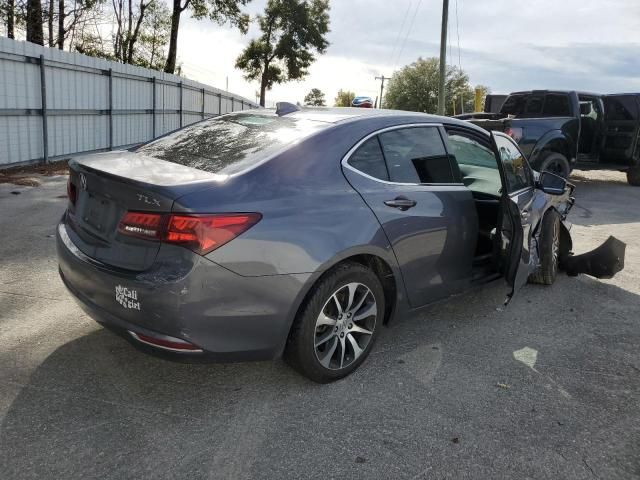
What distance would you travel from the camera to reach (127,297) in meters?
2.71

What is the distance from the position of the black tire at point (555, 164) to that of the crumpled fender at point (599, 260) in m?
4.74

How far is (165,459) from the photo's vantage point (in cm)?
250

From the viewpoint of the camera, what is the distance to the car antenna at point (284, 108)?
3754mm

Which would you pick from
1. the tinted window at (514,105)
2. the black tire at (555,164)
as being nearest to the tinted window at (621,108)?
the tinted window at (514,105)

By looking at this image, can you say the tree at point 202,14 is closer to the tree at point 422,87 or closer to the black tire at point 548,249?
the black tire at point 548,249

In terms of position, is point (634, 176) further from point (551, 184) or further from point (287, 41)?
point (287, 41)

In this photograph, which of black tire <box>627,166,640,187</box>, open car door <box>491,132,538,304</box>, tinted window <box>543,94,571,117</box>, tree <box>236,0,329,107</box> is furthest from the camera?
tree <box>236,0,329,107</box>

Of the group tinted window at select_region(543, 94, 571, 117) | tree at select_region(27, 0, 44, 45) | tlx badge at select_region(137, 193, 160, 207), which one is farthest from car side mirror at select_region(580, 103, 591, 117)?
tree at select_region(27, 0, 44, 45)

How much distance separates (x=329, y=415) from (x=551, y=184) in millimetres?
2986

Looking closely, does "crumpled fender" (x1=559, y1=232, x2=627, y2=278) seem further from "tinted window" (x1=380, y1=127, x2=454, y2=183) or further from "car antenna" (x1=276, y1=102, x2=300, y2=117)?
"car antenna" (x1=276, y1=102, x2=300, y2=117)

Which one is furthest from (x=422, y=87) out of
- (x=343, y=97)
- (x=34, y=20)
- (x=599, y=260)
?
(x=599, y=260)

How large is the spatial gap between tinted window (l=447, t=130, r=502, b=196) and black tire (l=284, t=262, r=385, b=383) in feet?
4.66

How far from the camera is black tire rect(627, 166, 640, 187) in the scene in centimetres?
1258

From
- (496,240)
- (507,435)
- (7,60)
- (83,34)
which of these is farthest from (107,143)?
(507,435)
